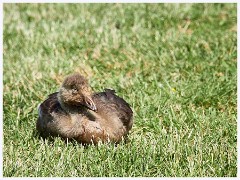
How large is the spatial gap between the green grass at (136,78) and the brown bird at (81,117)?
11cm

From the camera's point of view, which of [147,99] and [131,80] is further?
[131,80]

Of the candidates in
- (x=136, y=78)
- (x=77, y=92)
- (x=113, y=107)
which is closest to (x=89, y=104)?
(x=77, y=92)

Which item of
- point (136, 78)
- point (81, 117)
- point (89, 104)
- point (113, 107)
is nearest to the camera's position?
point (89, 104)

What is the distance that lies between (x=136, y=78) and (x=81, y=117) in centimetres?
168

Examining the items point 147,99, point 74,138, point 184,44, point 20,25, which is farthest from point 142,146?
point 20,25

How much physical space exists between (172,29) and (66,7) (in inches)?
63.3

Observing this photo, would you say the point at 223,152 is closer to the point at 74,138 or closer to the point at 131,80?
the point at 74,138

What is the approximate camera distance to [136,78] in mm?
6789

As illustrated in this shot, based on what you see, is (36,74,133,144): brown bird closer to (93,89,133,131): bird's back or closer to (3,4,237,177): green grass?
(93,89,133,131): bird's back

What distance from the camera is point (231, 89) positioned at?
6.47m

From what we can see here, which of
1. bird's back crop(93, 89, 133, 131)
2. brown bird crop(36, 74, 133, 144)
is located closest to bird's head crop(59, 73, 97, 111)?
brown bird crop(36, 74, 133, 144)

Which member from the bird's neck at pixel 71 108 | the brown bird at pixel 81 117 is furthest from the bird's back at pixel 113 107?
the bird's neck at pixel 71 108

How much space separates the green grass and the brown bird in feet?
0.36

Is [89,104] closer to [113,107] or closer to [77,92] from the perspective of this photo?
[77,92]
